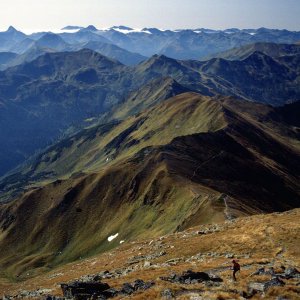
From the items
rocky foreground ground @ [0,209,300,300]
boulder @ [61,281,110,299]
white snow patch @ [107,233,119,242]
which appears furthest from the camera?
white snow patch @ [107,233,119,242]

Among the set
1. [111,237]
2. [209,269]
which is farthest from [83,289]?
[111,237]

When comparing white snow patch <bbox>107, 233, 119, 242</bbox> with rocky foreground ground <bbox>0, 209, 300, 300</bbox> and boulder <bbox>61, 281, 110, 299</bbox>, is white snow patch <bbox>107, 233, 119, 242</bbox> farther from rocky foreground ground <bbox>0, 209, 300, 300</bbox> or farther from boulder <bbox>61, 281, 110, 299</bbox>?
boulder <bbox>61, 281, 110, 299</bbox>

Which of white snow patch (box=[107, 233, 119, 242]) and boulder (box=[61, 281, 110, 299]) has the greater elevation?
boulder (box=[61, 281, 110, 299])

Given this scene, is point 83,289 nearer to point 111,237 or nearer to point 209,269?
point 209,269

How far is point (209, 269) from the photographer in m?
52.5

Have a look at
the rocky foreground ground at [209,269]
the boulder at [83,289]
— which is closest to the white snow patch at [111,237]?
the rocky foreground ground at [209,269]

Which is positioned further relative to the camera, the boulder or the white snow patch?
the white snow patch

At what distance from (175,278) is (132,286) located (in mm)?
A: 4896

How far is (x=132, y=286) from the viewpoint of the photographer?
4588 centimetres

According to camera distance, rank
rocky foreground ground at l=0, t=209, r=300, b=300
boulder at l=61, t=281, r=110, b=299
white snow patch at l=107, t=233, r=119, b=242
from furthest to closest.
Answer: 1. white snow patch at l=107, t=233, r=119, b=242
2. boulder at l=61, t=281, r=110, b=299
3. rocky foreground ground at l=0, t=209, r=300, b=300

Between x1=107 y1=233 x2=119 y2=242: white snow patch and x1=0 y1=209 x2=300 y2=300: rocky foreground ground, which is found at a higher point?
x1=0 y1=209 x2=300 y2=300: rocky foreground ground

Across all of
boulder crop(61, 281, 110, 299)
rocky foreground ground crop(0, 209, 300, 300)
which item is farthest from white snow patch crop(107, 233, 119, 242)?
boulder crop(61, 281, 110, 299)

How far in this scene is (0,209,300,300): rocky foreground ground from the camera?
4144 cm

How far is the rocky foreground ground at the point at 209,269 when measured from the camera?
41.4 m
